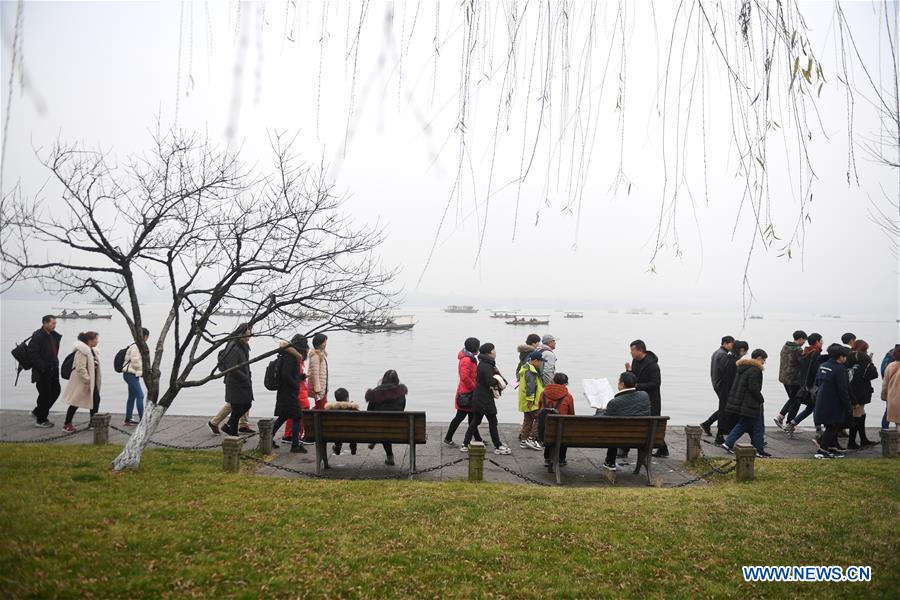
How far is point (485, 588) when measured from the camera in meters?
3.91

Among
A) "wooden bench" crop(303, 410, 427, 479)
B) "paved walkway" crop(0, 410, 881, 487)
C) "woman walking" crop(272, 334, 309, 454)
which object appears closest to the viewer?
"wooden bench" crop(303, 410, 427, 479)

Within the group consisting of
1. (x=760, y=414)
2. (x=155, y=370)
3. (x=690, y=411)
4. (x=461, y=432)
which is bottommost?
(x=690, y=411)

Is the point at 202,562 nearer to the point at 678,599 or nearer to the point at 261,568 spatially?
the point at 261,568

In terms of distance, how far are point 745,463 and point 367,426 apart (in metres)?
4.95

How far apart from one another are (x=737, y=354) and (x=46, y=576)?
9.67 m

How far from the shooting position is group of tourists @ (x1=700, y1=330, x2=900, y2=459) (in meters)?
8.29

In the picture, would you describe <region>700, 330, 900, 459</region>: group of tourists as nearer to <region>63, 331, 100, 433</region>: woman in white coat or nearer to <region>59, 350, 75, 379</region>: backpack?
<region>63, 331, 100, 433</region>: woman in white coat

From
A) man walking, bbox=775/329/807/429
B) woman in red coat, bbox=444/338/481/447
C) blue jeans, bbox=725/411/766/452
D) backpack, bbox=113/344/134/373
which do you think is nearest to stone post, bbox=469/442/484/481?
woman in red coat, bbox=444/338/481/447

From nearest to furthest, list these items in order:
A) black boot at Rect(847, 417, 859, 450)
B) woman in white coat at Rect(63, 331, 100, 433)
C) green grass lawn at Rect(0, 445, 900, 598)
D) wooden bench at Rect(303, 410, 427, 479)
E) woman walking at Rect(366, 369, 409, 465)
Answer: green grass lawn at Rect(0, 445, 900, 598)
wooden bench at Rect(303, 410, 427, 479)
woman walking at Rect(366, 369, 409, 465)
black boot at Rect(847, 417, 859, 450)
woman in white coat at Rect(63, 331, 100, 433)

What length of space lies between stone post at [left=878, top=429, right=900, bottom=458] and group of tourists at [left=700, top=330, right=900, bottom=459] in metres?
0.56

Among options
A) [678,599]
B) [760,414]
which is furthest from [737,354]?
[678,599]

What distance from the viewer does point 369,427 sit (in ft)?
23.9

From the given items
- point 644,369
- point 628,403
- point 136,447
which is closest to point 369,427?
point 136,447

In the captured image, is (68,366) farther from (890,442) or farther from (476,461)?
(890,442)
